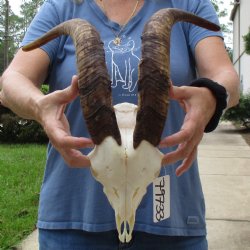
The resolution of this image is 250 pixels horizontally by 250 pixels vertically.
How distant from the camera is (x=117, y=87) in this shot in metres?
2.22

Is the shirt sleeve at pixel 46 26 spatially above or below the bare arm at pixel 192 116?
above

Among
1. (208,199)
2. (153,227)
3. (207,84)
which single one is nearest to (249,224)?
(208,199)

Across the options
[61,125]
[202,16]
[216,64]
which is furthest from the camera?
[202,16]

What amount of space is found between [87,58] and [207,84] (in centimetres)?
48

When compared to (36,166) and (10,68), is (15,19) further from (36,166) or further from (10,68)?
(10,68)

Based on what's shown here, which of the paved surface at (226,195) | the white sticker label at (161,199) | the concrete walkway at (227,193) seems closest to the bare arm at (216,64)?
the white sticker label at (161,199)

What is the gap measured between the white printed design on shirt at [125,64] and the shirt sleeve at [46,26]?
0.26 meters

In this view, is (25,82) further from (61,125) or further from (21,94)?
(61,125)

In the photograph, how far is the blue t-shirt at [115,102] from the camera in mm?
2250

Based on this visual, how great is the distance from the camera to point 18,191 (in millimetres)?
8039

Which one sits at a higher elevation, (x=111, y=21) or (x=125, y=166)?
(x=111, y=21)

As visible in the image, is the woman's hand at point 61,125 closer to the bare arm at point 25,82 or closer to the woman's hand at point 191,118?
the bare arm at point 25,82

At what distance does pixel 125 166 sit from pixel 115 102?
0.65 m

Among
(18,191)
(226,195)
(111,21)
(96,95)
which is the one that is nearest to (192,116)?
(96,95)
